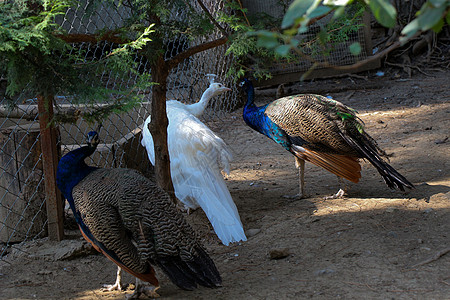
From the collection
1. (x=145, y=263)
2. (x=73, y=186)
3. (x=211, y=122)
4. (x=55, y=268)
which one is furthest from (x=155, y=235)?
(x=211, y=122)

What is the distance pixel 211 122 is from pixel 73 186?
4671 mm

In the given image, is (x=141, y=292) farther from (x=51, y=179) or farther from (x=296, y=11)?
(x=296, y=11)

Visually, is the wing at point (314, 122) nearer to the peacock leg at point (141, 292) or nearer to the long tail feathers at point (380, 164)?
the long tail feathers at point (380, 164)

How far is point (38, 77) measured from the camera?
2852 millimetres

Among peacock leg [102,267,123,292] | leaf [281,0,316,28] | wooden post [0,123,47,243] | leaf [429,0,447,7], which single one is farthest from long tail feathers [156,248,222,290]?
leaf [429,0,447,7]

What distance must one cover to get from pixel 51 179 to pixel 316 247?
209 cm

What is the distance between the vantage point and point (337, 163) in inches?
169

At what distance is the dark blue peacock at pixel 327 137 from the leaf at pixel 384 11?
10.7 feet

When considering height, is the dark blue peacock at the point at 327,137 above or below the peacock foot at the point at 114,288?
above

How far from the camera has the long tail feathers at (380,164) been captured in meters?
4.11

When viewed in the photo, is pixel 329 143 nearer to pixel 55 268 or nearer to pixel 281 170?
pixel 281 170

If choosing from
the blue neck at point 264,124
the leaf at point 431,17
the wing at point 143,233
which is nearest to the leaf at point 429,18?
the leaf at point 431,17

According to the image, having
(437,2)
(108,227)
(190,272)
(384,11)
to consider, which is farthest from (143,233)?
(437,2)

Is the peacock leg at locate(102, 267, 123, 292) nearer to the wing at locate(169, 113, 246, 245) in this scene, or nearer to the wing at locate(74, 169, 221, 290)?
the wing at locate(74, 169, 221, 290)
